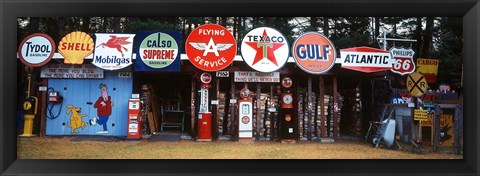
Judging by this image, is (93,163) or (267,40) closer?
(93,163)

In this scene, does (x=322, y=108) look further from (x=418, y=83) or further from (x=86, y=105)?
(x=86, y=105)

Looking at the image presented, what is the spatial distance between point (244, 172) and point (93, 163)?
6.85 feet

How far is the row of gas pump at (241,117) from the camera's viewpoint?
28.4 feet

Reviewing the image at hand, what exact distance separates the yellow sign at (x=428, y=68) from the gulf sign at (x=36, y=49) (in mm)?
7792

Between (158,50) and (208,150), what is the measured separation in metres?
2.42

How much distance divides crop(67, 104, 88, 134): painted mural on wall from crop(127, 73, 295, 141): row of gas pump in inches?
47.3

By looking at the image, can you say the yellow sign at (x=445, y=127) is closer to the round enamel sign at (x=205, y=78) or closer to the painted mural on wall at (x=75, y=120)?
the round enamel sign at (x=205, y=78)

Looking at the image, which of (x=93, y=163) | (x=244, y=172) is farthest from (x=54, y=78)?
(x=244, y=172)

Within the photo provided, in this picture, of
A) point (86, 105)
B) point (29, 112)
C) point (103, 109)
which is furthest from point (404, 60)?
point (29, 112)

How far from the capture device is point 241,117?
28.9 ft

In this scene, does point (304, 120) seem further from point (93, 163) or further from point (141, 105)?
point (93, 163)

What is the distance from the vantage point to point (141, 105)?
9.09 m
